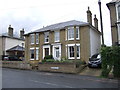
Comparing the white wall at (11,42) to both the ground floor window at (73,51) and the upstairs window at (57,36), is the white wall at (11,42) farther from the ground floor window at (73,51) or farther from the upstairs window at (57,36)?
the ground floor window at (73,51)

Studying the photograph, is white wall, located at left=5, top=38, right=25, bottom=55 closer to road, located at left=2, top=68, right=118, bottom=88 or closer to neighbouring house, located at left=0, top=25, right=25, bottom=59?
neighbouring house, located at left=0, top=25, right=25, bottom=59

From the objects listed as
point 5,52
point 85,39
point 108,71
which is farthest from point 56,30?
point 5,52

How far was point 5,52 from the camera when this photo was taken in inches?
1716

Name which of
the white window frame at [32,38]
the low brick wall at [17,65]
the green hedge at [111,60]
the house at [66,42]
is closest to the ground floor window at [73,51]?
the house at [66,42]

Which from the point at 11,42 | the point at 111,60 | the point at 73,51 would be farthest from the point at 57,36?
the point at 11,42

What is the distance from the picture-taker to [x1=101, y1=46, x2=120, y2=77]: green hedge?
15086mm

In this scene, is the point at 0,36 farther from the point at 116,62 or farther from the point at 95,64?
the point at 116,62

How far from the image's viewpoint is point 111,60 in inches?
600

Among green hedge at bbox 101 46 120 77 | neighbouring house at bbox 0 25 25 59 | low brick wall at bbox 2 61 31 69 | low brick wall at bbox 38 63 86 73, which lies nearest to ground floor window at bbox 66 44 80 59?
low brick wall at bbox 38 63 86 73

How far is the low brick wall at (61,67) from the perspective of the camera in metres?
19.5

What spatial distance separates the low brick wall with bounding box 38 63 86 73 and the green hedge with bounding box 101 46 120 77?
4.55 m

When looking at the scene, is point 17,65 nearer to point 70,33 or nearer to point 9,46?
point 70,33

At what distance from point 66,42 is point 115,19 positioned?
30.2ft

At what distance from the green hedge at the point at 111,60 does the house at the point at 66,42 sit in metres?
8.89
